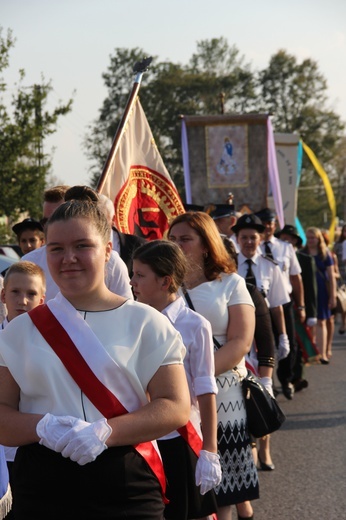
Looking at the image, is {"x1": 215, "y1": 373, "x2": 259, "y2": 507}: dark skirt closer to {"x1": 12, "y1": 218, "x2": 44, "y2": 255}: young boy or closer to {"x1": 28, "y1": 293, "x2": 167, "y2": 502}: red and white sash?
{"x1": 28, "y1": 293, "x2": 167, "y2": 502}: red and white sash

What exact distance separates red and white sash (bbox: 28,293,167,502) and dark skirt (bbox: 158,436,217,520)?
1.19m

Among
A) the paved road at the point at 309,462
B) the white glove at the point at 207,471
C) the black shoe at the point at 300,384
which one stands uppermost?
the white glove at the point at 207,471

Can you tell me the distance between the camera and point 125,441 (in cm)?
266

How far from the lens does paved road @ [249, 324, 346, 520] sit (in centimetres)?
596

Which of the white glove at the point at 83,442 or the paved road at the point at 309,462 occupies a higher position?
the white glove at the point at 83,442

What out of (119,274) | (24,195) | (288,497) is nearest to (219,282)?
(119,274)

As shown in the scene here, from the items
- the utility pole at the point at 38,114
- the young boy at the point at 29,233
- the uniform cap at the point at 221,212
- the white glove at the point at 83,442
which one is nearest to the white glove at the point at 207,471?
the white glove at the point at 83,442

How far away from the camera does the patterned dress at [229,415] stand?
4.77 m

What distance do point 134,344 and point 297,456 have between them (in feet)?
16.0

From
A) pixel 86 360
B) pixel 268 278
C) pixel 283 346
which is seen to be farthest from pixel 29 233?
pixel 86 360

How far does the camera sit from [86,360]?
267 cm

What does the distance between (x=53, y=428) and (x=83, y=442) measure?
3.6 inches

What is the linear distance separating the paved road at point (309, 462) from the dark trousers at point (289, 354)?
0.24 m

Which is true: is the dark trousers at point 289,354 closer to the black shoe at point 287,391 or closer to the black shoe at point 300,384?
the black shoe at point 287,391
